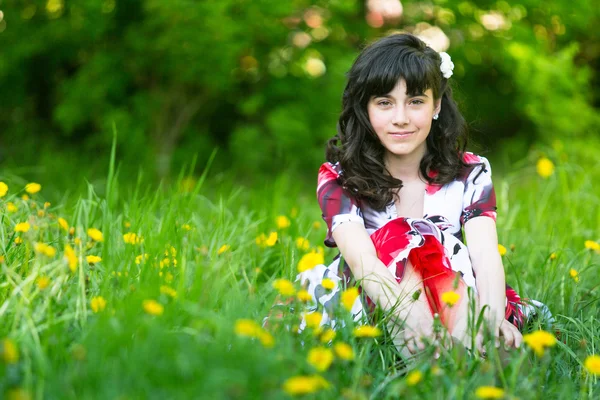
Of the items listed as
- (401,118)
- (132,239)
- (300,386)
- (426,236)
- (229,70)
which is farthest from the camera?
(229,70)

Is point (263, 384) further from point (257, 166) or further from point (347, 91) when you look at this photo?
point (257, 166)

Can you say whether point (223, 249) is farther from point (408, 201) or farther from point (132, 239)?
point (408, 201)

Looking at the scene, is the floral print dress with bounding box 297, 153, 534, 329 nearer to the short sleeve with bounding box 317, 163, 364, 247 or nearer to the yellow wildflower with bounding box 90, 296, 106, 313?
the short sleeve with bounding box 317, 163, 364, 247

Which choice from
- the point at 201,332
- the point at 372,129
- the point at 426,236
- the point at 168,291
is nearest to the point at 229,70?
the point at 372,129

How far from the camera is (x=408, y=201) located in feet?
7.32

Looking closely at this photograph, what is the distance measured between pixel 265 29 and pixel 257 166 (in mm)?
1012

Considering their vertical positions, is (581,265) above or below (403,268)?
below

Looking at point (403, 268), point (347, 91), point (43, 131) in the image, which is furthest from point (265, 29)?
point (403, 268)

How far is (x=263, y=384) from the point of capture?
3.95ft

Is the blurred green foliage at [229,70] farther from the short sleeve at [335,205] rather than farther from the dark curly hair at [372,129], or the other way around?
the short sleeve at [335,205]

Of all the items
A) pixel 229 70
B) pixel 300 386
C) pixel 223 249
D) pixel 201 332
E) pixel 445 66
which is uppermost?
pixel 445 66

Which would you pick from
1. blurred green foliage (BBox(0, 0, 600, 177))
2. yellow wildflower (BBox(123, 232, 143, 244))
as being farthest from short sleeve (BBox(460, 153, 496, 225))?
blurred green foliage (BBox(0, 0, 600, 177))

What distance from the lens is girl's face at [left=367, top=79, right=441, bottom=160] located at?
2.13 m

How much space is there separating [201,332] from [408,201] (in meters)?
1.00
